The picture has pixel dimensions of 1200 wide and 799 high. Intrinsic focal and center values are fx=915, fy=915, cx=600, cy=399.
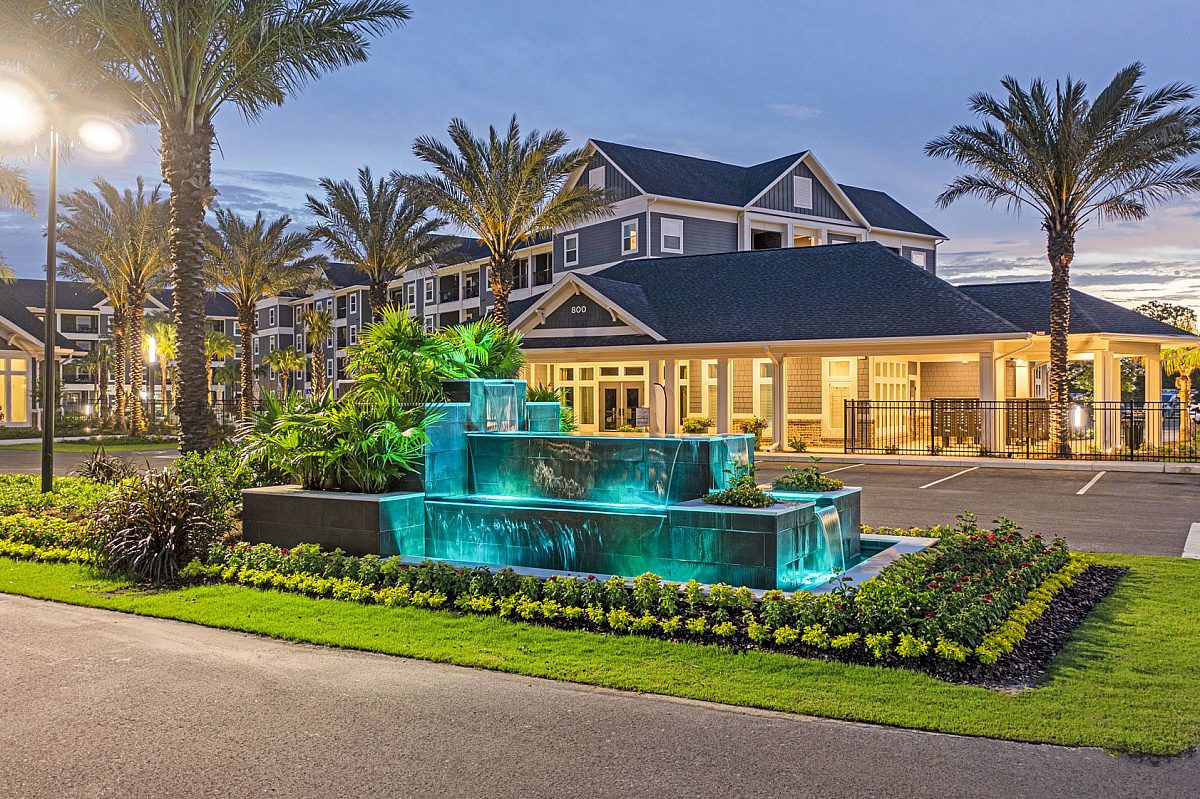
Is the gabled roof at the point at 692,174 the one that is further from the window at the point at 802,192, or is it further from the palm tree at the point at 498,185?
the palm tree at the point at 498,185

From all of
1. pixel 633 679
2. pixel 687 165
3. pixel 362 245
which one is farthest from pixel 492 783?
pixel 687 165

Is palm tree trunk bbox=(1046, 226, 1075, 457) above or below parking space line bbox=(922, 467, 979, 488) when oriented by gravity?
above

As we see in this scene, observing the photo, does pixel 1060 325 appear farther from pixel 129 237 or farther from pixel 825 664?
pixel 129 237

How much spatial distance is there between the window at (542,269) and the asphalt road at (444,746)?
42376 millimetres

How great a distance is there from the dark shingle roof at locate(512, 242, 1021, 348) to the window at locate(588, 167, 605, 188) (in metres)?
5.59

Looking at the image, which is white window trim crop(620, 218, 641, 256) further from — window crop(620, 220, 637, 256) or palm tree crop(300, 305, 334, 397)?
palm tree crop(300, 305, 334, 397)

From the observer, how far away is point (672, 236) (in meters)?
40.2

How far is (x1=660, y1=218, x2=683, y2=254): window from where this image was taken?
39906mm

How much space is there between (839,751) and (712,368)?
30003mm

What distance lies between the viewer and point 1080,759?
5117 mm

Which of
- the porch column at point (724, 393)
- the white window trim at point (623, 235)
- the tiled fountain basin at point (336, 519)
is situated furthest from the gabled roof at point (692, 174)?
the tiled fountain basin at point (336, 519)

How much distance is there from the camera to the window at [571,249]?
142 ft

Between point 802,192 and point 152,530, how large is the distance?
1506 inches

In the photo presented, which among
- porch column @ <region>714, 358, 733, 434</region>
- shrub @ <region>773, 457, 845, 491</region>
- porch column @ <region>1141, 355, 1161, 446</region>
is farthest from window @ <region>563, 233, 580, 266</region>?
shrub @ <region>773, 457, 845, 491</region>
